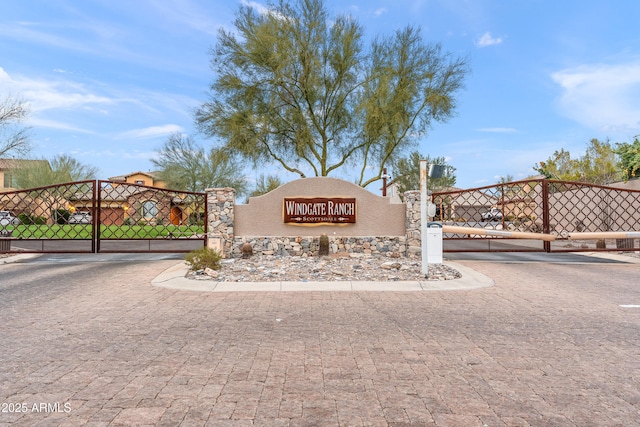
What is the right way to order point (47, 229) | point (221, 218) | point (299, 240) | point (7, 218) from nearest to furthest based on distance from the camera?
1. point (221, 218)
2. point (299, 240)
3. point (47, 229)
4. point (7, 218)

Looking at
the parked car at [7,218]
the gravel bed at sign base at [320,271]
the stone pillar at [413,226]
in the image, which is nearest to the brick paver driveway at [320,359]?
the gravel bed at sign base at [320,271]

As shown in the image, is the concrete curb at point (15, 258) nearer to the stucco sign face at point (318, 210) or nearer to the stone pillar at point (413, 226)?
the stucco sign face at point (318, 210)

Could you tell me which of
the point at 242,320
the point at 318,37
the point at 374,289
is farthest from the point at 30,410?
the point at 318,37

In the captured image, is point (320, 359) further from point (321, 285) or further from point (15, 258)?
point (15, 258)

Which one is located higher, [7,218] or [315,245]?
[7,218]

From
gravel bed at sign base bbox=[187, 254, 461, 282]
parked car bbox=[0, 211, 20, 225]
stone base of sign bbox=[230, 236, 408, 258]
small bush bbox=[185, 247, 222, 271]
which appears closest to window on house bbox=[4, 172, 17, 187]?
parked car bbox=[0, 211, 20, 225]

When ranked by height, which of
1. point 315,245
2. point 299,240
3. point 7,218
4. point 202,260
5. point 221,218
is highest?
point 7,218

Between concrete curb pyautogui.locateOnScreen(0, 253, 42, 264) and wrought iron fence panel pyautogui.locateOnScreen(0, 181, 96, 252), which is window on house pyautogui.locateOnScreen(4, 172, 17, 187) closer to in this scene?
wrought iron fence panel pyautogui.locateOnScreen(0, 181, 96, 252)

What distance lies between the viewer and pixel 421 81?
23188 mm

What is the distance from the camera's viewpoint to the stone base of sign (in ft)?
47.4

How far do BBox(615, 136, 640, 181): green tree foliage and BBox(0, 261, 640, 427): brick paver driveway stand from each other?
29.8m

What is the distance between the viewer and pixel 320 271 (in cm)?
1115

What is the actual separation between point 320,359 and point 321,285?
193 inches

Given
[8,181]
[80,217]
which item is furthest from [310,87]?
[8,181]
